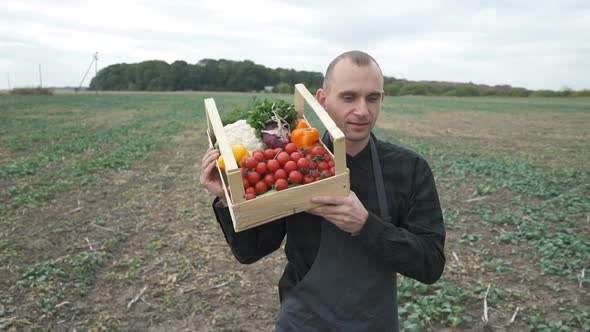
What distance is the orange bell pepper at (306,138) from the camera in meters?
1.96

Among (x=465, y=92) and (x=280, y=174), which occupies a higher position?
(x=465, y=92)

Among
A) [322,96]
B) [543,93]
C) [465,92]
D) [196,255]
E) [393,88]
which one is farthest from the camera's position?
[393,88]

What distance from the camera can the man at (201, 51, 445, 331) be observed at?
193 cm

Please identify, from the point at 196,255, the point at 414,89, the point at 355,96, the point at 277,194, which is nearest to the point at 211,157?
the point at 277,194

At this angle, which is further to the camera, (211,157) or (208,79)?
(208,79)

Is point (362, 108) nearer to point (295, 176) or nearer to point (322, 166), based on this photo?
point (322, 166)

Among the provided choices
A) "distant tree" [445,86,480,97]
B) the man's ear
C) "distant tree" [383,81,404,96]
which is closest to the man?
the man's ear

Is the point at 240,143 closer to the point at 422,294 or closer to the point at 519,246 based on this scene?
the point at 422,294

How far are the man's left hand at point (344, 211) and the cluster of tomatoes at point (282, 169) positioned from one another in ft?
0.45

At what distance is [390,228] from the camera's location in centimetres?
181

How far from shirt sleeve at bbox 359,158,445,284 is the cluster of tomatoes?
32 cm

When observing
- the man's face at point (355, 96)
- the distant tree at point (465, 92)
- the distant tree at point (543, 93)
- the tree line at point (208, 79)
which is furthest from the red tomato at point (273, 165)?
the distant tree at point (543, 93)

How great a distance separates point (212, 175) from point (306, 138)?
52 cm

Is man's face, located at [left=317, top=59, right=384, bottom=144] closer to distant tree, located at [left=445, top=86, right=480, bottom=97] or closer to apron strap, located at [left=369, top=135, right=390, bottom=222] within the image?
apron strap, located at [left=369, top=135, right=390, bottom=222]
